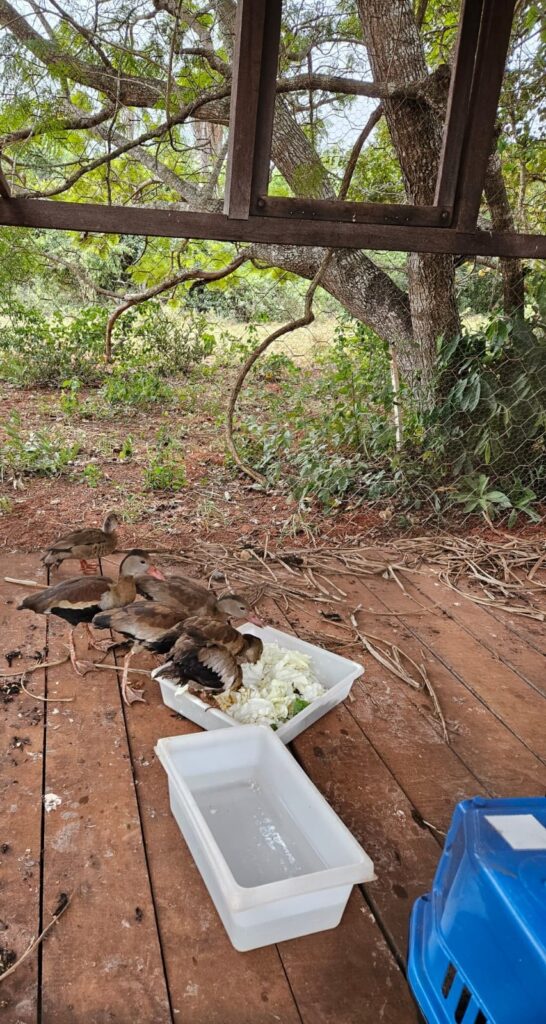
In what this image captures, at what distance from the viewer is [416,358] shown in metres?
4.89

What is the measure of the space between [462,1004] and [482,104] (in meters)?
2.68

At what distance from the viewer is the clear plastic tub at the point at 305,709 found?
6.75 feet

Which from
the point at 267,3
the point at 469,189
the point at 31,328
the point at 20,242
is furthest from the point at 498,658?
the point at 31,328

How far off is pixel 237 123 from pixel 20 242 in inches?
138

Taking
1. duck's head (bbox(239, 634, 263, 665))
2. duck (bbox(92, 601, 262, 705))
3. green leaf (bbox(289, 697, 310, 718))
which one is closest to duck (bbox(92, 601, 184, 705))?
duck (bbox(92, 601, 262, 705))

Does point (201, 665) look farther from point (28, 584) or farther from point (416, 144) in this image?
point (416, 144)

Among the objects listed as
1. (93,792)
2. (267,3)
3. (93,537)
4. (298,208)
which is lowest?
(93,792)

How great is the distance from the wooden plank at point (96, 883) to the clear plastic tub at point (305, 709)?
215 mm

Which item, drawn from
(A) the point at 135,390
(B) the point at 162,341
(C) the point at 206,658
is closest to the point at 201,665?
(C) the point at 206,658

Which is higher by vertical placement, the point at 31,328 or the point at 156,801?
the point at 31,328

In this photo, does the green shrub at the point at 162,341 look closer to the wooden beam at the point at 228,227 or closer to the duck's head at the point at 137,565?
the duck's head at the point at 137,565

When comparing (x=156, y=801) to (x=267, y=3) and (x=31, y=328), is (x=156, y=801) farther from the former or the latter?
(x=31, y=328)

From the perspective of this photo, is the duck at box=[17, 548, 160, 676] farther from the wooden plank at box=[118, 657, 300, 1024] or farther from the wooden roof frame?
the wooden roof frame

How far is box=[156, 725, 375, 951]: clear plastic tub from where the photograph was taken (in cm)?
139
